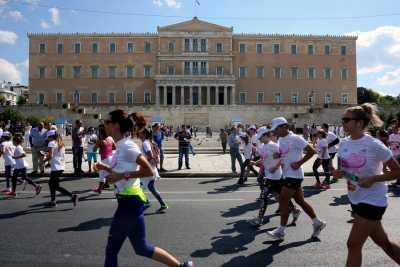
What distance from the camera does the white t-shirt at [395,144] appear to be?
1156 centimetres

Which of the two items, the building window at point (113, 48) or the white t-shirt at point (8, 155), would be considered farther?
the building window at point (113, 48)

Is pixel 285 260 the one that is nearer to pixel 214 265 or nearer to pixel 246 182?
pixel 214 265

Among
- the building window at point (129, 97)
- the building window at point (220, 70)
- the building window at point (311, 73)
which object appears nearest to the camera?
the building window at point (220, 70)

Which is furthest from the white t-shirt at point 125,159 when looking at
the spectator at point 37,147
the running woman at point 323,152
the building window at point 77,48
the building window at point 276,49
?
the building window at point 77,48

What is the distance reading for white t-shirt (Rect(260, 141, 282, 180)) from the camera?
691cm

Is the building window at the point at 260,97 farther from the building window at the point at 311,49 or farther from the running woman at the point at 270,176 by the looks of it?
the running woman at the point at 270,176

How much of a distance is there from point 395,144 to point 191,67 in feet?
187

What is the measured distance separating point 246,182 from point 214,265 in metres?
7.58

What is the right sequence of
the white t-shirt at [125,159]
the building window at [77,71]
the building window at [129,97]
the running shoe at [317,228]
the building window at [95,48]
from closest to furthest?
the white t-shirt at [125,159]
the running shoe at [317,228]
the building window at [95,48]
the building window at [77,71]
the building window at [129,97]

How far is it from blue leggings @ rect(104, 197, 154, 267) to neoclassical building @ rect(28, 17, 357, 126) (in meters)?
61.6

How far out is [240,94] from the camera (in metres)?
69.7

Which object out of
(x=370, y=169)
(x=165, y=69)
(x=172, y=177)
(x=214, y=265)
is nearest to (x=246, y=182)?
(x=172, y=177)

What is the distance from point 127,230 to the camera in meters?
3.85

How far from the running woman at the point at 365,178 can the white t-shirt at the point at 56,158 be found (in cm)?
615
